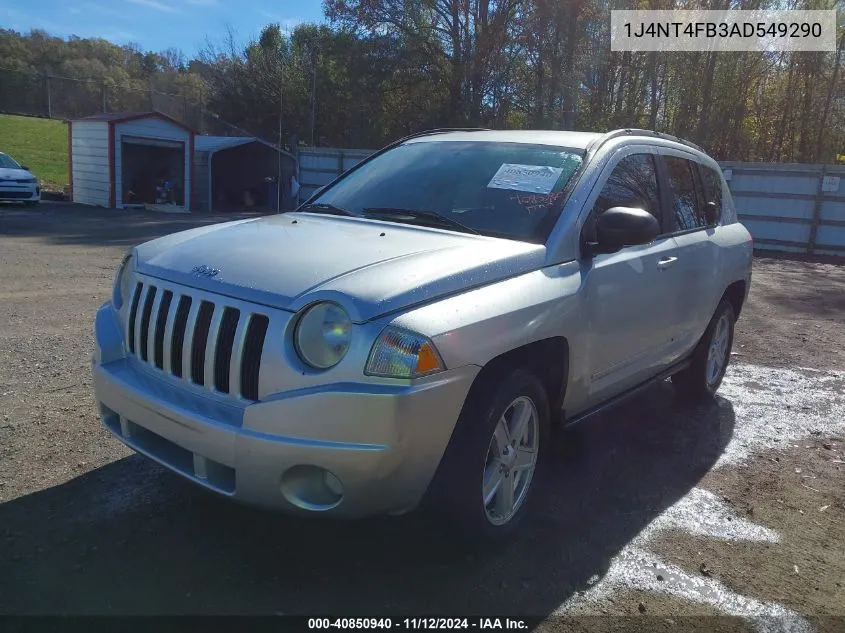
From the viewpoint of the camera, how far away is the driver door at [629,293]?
3648 mm

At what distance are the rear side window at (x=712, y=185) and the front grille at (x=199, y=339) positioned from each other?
12.6 feet

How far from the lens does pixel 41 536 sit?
10.2 feet

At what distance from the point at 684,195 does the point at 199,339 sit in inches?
136

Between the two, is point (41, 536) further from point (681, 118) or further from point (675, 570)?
point (681, 118)

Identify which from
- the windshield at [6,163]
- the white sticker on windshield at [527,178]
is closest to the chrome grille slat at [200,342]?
the white sticker on windshield at [527,178]

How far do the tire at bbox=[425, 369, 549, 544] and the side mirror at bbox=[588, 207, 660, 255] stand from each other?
82 cm

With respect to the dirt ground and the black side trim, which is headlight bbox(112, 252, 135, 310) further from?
the black side trim

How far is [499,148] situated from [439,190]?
480mm

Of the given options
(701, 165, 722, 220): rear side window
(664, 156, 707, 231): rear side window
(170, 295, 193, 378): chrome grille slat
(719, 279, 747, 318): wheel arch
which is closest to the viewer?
(170, 295, 193, 378): chrome grille slat

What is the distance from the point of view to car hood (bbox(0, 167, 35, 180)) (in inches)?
782

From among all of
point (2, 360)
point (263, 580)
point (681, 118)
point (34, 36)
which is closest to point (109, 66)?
point (34, 36)

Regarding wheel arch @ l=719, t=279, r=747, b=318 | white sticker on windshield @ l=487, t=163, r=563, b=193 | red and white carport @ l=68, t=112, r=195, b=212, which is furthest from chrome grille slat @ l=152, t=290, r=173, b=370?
red and white carport @ l=68, t=112, r=195, b=212

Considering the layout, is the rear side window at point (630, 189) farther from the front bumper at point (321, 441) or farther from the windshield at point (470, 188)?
the front bumper at point (321, 441)

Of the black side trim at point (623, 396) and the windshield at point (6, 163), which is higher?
the windshield at point (6, 163)
